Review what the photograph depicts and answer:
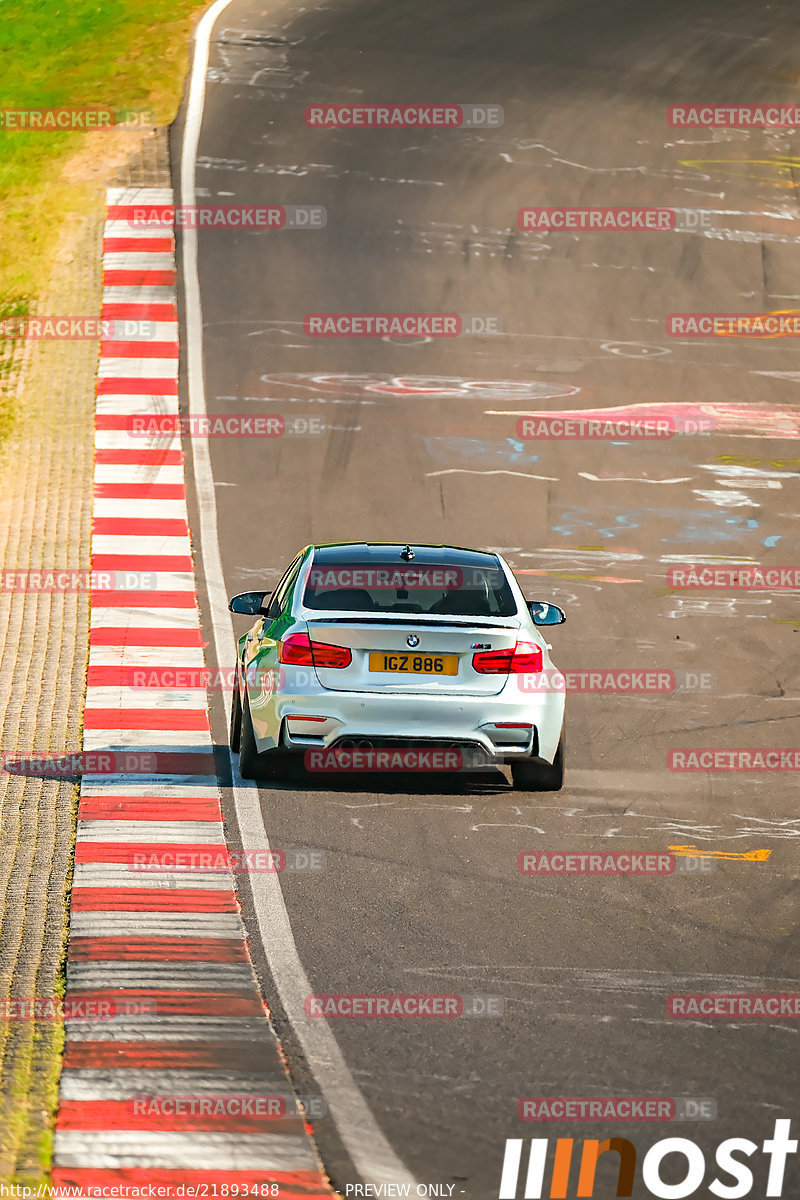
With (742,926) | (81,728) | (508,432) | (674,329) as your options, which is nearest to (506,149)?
(674,329)

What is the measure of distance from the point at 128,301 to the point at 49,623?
954cm

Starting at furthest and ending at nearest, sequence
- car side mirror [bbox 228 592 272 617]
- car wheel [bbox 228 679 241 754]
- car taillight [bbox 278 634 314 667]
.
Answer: car wheel [bbox 228 679 241 754], car side mirror [bbox 228 592 272 617], car taillight [bbox 278 634 314 667]

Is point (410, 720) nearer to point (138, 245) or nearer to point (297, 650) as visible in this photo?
point (297, 650)

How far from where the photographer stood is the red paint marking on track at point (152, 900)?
28.7 ft

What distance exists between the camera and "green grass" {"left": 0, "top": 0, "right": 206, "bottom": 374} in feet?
83.3

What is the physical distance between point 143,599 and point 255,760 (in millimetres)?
5768

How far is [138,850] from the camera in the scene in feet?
31.8
